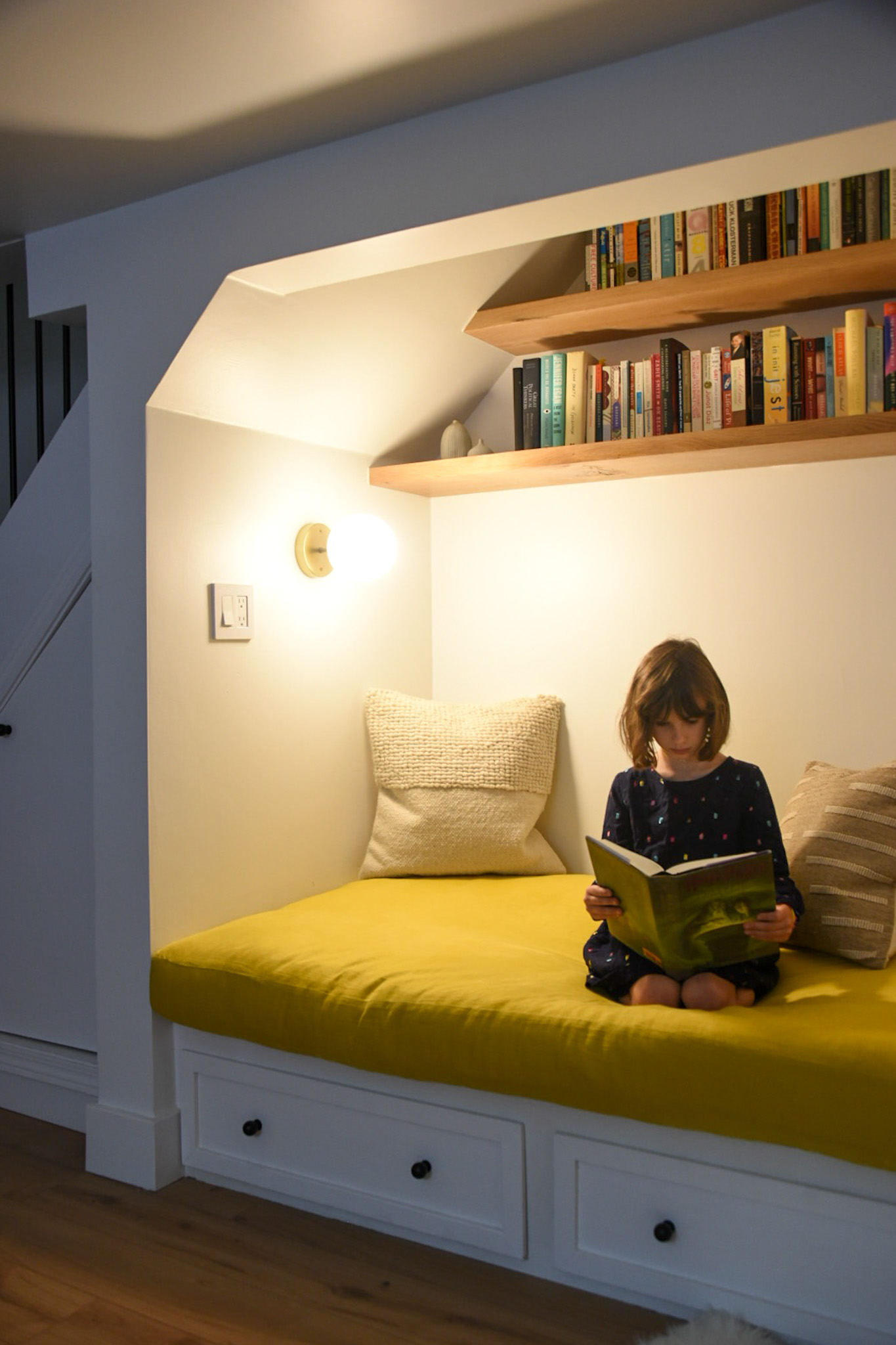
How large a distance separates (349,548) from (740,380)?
995 millimetres

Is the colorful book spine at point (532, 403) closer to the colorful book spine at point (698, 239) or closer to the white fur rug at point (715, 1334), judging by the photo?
the colorful book spine at point (698, 239)

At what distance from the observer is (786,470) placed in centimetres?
262

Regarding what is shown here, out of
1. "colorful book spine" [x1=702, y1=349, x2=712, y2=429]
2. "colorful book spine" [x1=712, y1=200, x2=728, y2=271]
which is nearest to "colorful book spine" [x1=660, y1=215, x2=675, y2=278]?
"colorful book spine" [x1=712, y1=200, x2=728, y2=271]

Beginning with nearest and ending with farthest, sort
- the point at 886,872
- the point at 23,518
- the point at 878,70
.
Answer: the point at 878,70
the point at 886,872
the point at 23,518

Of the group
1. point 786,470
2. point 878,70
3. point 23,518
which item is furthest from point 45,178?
point 786,470

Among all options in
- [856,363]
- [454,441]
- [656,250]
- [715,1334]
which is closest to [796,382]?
[856,363]

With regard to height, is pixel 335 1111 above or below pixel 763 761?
below

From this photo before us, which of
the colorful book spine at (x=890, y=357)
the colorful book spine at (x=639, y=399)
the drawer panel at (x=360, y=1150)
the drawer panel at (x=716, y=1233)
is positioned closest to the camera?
the drawer panel at (x=716, y=1233)

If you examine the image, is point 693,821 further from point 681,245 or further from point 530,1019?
point 681,245

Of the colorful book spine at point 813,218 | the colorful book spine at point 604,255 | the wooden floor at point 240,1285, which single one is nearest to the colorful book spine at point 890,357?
the colorful book spine at point 813,218

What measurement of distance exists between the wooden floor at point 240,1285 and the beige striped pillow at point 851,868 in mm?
757

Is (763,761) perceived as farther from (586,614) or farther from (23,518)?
(23,518)

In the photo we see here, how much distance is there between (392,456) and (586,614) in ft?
2.22

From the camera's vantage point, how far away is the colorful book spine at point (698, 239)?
8.09 feet
